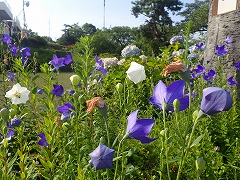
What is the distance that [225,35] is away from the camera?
388 centimetres

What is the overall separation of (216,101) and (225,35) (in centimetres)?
320

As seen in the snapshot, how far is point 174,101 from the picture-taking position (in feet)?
3.18

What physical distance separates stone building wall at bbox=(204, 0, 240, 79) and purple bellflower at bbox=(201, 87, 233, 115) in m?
2.75

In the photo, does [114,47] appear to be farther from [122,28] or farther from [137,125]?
[137,125]

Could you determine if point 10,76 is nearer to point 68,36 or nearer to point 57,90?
point 57,90

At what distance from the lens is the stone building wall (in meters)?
3.74

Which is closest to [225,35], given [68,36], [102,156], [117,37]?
[102,156]

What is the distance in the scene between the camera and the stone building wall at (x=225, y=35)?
3.74 m

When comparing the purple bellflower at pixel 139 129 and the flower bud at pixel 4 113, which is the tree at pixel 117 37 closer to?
the flower bud at pixel 4 113

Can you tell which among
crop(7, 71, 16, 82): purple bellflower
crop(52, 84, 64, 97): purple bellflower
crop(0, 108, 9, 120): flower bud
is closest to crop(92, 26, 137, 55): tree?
crop(7, 71, 16, 82): purple bellflower

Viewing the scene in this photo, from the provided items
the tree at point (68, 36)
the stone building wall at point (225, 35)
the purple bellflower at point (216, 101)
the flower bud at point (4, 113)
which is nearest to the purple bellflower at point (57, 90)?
the flower bud at point (4, 113)

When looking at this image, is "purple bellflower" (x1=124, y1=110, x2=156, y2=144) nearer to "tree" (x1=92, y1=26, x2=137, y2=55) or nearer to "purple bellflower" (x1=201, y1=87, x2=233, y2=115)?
"purple bellflower" (x1=201, y1=87, x2=233, y2=115)

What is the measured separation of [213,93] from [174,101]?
0.12 meters

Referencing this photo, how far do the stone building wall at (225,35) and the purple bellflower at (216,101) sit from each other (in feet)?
9.02
